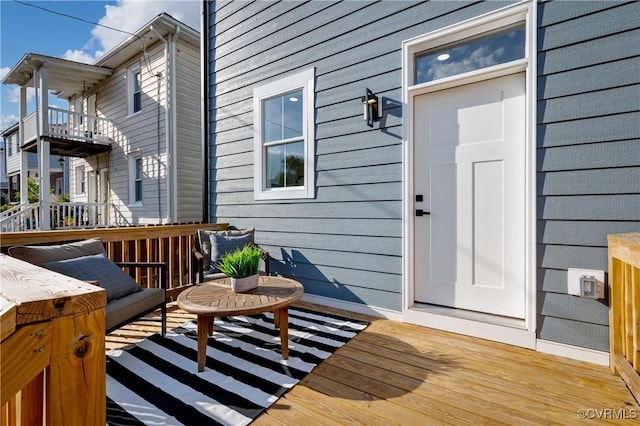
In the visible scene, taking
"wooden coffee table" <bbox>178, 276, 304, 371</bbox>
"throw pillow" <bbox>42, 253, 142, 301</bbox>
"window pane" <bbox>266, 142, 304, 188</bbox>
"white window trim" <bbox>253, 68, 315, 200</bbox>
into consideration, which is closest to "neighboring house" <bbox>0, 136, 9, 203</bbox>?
"white window trim" <bbox>253, 68, 315, 200</bbox>

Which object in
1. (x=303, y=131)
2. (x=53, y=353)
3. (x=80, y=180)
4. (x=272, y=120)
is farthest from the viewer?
(x=80, y=180)

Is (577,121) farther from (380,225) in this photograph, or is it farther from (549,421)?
(549,421)

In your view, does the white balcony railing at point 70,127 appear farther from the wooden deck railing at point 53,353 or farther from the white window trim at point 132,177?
the wooden deck railing at point 53,353

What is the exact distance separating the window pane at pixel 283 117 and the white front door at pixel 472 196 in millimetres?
1389

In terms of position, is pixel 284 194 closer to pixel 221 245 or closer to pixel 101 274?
pixel 221 245

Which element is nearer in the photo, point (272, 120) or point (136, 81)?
point (272, 120)

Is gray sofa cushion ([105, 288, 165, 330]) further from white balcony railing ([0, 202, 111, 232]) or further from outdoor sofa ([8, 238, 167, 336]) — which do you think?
white balcony railing ([0, 202, 111, 232])

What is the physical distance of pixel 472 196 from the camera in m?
2.62

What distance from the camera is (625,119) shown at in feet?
6.54

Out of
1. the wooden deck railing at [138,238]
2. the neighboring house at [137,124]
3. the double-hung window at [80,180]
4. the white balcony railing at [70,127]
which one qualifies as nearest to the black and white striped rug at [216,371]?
the wooden deck railing at [138,238]

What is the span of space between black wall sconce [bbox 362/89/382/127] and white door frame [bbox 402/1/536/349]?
0.25m

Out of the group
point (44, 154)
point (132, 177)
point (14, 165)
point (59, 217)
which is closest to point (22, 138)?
point (44, 154)

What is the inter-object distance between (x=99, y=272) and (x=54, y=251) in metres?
0.36

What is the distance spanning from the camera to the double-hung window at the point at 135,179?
288 inches
